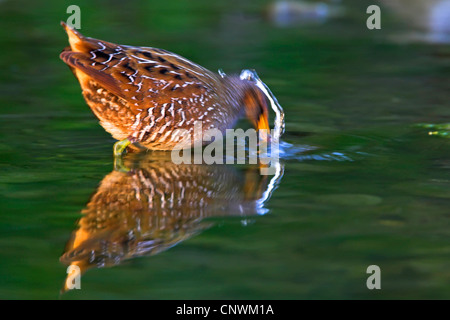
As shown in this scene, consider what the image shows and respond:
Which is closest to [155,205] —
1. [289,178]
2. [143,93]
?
[289,178]

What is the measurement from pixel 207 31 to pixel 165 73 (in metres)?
6.42

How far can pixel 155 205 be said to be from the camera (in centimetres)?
586

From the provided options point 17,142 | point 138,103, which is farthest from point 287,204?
point 17,142

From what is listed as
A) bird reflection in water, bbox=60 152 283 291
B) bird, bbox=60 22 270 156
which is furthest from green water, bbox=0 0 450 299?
bird, bbox=60 22 270 156

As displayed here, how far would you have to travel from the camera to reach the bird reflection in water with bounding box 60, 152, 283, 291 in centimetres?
504

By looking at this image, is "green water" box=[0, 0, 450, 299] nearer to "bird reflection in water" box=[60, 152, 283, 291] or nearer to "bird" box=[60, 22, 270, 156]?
"bird reflection in water" box=[60, 152, 283, 291]

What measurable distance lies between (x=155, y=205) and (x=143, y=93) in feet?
4.72

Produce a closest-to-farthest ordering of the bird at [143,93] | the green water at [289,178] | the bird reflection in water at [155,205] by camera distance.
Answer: the green water at [289,178] → the bird reflection in water at [155,205] → the bird at [143,93]

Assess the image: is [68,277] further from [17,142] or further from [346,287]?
[17,142]

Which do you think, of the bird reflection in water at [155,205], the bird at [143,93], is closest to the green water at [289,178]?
the bird reflection in water at [155,205]

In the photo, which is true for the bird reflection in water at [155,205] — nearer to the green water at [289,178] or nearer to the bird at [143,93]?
the green water at [289,178]

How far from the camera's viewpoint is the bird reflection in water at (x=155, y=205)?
5.04 m

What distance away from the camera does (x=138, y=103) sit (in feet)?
22.7

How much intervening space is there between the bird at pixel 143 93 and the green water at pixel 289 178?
0.46 metres
